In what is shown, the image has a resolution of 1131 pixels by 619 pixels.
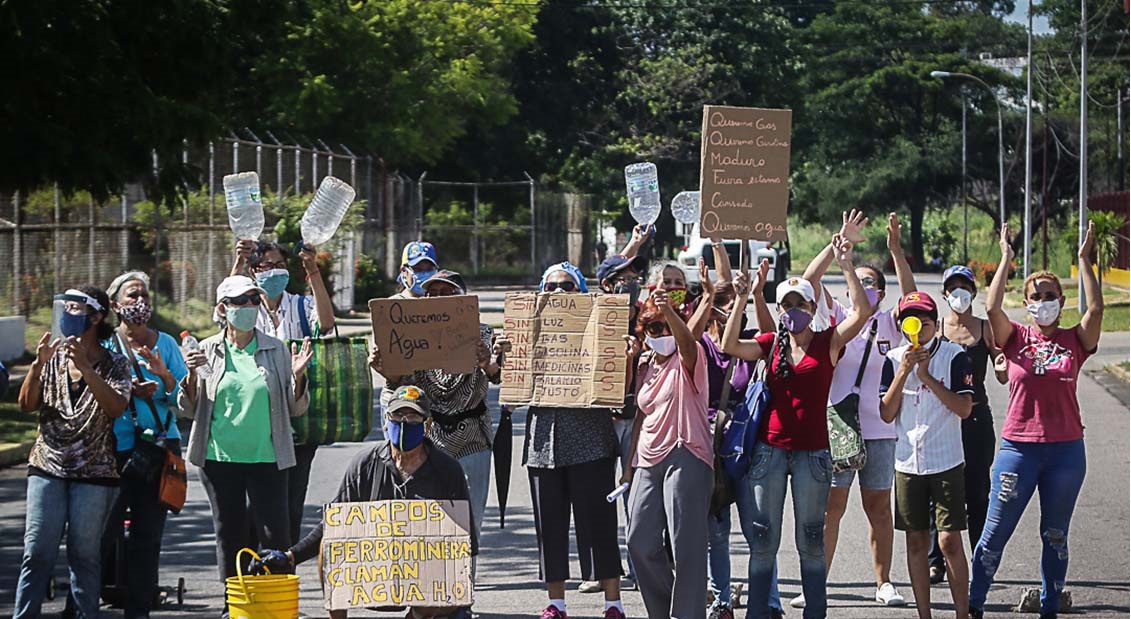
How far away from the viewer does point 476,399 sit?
823 cm

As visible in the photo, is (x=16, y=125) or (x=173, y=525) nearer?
(x=173, y=525)

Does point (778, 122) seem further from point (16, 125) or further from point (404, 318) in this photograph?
point (16, 125)

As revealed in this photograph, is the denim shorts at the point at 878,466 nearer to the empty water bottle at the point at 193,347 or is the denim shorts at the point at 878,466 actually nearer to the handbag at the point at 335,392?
the handbag at the point at 335,392

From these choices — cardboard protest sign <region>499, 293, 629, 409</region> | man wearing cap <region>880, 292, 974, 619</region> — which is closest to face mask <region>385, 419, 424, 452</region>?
cardboard protest sign <region>499, 293, 629, 409</region>

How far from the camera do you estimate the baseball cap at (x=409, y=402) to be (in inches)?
271

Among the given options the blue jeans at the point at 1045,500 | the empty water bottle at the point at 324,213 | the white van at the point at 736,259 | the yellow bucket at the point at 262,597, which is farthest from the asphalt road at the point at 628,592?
the white van at the point at 736,259

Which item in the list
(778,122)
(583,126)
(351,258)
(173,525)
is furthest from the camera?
(583,126)

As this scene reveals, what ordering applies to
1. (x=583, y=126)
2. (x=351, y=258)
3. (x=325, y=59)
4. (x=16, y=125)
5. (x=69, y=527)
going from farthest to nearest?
(x=583, y=126) < (x=325, y=59) < (x=351, y=258) < (x=16, y=125) < (x=69, y=527)

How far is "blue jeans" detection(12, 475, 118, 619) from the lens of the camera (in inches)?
293

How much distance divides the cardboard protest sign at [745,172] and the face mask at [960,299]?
993 mm

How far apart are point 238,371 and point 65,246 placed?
16976 millimetres

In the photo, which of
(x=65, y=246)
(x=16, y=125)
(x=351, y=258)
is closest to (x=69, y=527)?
(x=16, y=125)

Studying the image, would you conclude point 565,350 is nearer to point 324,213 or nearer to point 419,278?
point 419,278

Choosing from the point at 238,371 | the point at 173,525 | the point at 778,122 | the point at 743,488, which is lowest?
the point at 173,525
